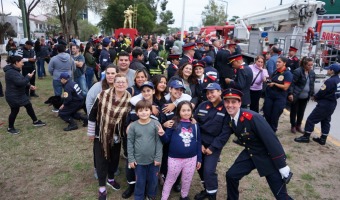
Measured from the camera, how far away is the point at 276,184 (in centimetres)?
299

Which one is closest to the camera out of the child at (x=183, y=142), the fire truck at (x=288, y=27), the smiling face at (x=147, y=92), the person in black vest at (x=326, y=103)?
the child at (x=183, y=142)

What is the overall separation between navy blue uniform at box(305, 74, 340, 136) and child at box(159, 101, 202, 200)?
10.9 ft

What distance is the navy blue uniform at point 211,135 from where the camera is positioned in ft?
10.9

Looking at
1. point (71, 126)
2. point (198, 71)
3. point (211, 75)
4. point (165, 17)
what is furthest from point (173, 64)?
point (165, 17)

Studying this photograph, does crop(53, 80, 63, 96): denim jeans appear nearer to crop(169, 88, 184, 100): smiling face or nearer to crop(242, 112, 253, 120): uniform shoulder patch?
crop(169, 88, 184, 100): smiling face

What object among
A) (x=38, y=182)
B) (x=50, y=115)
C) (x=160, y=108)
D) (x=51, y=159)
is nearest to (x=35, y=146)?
(x=51, y=159)

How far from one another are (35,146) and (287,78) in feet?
17.1

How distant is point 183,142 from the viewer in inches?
127

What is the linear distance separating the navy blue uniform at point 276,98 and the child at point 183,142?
2.85 meters

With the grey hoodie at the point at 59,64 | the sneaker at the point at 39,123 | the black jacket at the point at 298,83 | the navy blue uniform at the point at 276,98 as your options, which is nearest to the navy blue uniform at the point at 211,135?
the navy blue uniform at the point at 276,98

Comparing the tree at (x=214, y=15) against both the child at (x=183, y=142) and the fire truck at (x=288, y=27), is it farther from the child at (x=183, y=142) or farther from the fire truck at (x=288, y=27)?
the child at (x=183, y=142)

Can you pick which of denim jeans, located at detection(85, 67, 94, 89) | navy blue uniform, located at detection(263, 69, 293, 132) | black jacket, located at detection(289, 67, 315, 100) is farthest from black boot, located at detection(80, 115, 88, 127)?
black jacket, located at detection(289, 67, 315, 100)

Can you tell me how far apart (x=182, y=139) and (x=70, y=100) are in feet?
13.0

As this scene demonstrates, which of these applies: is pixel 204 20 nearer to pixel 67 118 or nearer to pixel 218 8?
pixel 218 8
